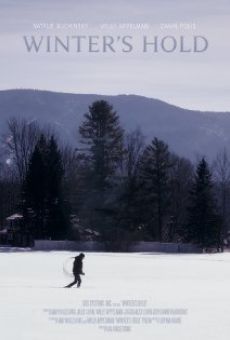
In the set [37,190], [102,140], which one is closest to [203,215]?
[102,140]

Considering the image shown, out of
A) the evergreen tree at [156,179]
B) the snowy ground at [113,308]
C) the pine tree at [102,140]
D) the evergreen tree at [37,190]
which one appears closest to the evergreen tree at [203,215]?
the evergreen tree at [156,179]

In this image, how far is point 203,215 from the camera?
6969 centimetres

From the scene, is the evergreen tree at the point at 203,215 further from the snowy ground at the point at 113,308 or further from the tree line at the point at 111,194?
the snowy ground at the point at 113,308

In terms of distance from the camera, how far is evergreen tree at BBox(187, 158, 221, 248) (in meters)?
67.9

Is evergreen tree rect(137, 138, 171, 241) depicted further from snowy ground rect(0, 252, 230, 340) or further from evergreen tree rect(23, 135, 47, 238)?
snowy ground rect(0, 252, 230, 340)

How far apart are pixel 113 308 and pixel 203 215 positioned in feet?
170

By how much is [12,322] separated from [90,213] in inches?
2210

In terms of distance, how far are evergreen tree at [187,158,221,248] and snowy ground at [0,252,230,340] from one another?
122 feet

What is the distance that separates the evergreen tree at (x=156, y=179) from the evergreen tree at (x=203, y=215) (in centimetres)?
523

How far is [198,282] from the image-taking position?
29375 mm

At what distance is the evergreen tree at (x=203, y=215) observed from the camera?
67938mm

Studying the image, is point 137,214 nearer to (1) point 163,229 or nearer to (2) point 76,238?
(2) point 76,238

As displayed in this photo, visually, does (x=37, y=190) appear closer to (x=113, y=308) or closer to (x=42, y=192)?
(x=42, y=192)

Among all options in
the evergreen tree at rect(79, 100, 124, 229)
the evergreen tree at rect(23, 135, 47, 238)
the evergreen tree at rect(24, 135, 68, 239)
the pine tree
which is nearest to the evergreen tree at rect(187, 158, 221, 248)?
the evergreen tree at rect(79, 100, 124, 229)
